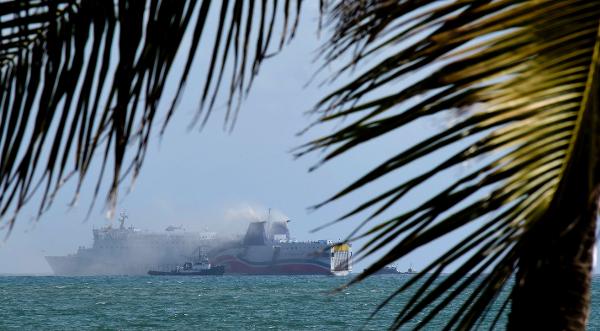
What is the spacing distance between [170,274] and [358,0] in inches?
4099

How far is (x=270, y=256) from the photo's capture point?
93.9 meters

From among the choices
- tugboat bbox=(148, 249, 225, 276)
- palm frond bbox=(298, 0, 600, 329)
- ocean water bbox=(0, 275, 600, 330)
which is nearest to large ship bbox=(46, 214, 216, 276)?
tugboat bbox=(148, 249, 225, 276)

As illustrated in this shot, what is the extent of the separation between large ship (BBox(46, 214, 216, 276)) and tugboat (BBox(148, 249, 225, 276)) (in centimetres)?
143

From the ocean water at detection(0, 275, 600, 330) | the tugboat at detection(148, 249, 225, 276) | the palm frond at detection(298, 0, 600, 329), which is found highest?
the tugboat at detection(148, 249, 225, 276)

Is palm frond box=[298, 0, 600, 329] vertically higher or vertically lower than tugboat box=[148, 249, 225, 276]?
lower

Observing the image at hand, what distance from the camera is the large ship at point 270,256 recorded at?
299 feet

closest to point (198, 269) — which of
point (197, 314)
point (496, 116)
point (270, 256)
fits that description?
point (270, 256)

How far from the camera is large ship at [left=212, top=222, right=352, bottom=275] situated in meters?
91.2

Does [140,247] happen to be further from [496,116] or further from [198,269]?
[496,116]

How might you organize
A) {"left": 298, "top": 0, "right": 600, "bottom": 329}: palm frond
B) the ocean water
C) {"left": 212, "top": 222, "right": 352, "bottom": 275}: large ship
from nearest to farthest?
{"left": 298, "top": 0, "right": 600, "bottom": 329}: palm frond → the ocean water → {"left": 212, "top": 222, "right": 352, "bottom": 275}: large ship

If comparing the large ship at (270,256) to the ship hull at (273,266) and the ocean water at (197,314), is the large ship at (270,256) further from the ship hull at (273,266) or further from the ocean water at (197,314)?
the ocean water at (197,314)

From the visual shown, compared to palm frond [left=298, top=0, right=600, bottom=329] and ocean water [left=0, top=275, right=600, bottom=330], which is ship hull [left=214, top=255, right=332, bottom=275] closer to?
ocean water [left=0, top=275, right=600, bottom=330]

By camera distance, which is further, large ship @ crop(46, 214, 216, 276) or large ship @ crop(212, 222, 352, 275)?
large ship @ crop(46, 214, 216, 276)

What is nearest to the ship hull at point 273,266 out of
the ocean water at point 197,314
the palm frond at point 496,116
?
the ocean water at point 197,314
